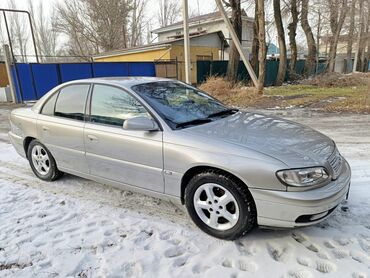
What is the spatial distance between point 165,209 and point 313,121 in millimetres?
6517

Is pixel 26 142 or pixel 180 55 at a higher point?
pixel 180 55

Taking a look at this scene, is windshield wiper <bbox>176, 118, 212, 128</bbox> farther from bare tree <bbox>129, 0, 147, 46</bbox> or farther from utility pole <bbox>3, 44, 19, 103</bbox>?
bare tree <bbox>129, 0, 147, 46</bbox>

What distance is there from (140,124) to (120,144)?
1.46 ft

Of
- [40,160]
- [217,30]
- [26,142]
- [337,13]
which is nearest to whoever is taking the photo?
[40,160]


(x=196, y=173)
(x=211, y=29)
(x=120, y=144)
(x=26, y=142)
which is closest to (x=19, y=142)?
(x=26, y=142)

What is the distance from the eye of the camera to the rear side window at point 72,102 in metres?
4.04

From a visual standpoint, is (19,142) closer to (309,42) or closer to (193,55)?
(193,55)

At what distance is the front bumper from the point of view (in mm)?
2629

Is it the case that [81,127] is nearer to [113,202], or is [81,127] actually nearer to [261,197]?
[113,202]

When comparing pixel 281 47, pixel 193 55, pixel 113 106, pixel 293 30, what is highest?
pixel 293 30

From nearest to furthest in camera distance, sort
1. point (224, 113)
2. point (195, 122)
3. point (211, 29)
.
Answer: point (195, 122)
point (224, 113)
point (211, 29)

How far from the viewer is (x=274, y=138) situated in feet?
10.1

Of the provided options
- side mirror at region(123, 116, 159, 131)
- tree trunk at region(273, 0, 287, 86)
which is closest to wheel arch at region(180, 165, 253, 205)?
side mirror at region(123, 116, 159, 131)

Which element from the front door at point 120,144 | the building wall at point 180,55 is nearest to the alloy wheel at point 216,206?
the front door at point 120,144
